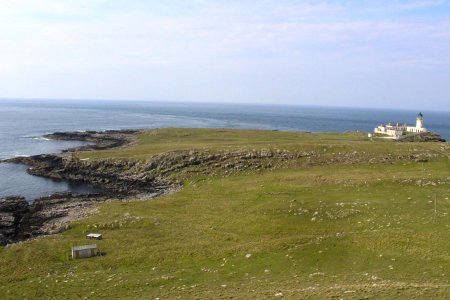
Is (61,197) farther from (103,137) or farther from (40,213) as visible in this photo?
(103,137)

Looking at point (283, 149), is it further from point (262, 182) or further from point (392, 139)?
point (392, 139)

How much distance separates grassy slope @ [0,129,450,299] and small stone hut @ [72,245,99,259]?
87 centimetres

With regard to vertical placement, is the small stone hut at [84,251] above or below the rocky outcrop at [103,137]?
below

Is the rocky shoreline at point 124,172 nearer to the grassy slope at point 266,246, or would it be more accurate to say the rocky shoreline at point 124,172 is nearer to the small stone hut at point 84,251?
the grassy slope at point 266,246

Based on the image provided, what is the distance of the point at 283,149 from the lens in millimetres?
77688

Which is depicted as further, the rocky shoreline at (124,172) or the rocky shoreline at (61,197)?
the rocky shoreline at (124,172)

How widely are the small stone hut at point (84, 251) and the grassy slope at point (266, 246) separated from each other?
87cm

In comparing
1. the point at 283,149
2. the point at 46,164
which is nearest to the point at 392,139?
the point at 283,149

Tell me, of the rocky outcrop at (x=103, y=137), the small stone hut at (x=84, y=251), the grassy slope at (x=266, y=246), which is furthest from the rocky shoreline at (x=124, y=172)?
the rocky outcrop at (x=103, y=137)

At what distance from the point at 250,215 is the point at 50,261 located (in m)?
20.5

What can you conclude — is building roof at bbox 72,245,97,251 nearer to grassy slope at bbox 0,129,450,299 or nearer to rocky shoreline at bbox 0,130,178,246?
grassy slope at bbox 0,129,450,299

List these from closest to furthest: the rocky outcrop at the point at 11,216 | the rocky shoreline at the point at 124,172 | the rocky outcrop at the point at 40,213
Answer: the rocky outcrop at the point at 11,216
the rocky outcrop at the point at 40,213
the rocky shoreline at the point at 124,172

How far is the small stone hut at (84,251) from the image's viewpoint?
35.6 metres

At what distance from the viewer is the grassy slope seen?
26.5m
